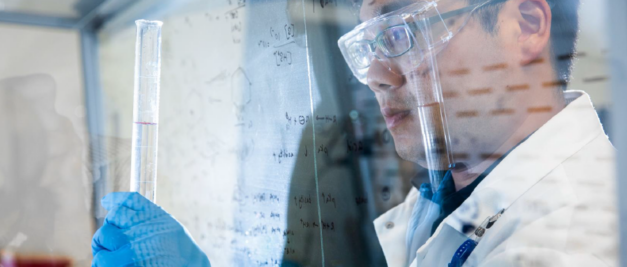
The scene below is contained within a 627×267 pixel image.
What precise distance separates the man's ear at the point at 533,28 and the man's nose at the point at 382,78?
22cm

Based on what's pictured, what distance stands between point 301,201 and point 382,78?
0.37 meters

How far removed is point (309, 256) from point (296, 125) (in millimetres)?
298

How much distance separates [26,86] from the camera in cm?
211

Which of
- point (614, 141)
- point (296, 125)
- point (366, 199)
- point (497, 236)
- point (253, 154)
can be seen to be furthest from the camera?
point (253, 154)

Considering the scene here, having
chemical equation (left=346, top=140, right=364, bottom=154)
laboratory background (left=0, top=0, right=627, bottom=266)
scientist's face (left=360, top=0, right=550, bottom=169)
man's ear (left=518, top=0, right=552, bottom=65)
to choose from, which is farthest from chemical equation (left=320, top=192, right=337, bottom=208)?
man's ear (left=518, top=0, right=552, bottom=65)

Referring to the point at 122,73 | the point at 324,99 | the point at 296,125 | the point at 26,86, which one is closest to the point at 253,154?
the point at 296,125

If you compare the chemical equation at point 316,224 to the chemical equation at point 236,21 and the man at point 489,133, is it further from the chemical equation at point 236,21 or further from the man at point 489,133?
the chemical equation at point 236,21

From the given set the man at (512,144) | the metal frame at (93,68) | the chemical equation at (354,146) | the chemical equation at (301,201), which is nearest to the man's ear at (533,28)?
the man at (512,144)

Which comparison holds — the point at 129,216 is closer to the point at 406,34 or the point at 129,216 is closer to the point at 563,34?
the point at 406,34

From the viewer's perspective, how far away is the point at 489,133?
0.70m

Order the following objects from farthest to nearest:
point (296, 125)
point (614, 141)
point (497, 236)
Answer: point (296, 125), point (497, 236), point (614, 141)

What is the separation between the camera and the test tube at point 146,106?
105 cm

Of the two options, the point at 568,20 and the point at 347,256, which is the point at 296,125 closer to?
the point at 347,256

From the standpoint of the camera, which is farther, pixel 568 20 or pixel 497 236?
pixel 497 236
